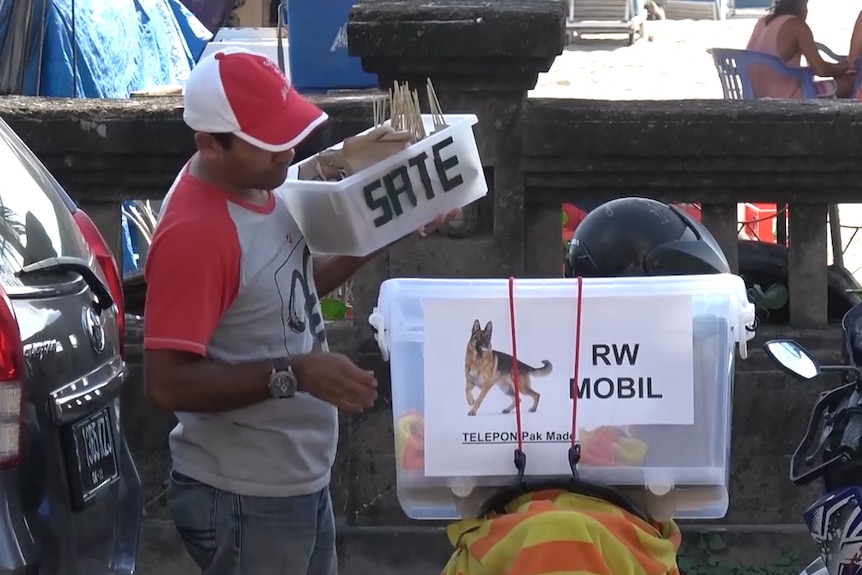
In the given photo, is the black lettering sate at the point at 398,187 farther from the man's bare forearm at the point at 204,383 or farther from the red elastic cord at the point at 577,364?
the red elastic cord at the point at 577,364

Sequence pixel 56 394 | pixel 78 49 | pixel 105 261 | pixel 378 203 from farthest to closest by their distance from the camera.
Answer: pixel 78 49
pixel 105 261
pixel 378 203
pixel 56 394

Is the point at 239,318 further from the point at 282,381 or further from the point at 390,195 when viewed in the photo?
the point at 390,195

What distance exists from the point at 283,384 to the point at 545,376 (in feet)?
1.95

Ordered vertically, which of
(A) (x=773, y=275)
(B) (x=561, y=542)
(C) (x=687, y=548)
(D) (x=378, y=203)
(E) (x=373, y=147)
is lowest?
(C) (x=687, y=548)

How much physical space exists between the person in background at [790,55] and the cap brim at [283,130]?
21.7 feet

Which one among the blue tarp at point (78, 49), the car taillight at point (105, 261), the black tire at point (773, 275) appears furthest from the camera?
the blue tarp at point (78, 49)

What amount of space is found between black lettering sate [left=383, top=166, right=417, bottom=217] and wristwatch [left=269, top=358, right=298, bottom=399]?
44 centimetres

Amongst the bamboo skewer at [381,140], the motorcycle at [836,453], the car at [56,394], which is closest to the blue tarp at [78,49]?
the car at [56,394]

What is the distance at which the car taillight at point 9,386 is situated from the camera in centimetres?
248

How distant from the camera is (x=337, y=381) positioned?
2635 mm

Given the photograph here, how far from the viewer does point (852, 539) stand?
2.63 meters

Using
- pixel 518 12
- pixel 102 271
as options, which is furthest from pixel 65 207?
pixel 518 12

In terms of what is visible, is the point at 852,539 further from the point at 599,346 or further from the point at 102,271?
the point at 102,271

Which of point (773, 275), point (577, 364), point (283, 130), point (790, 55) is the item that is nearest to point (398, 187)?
point (283, 130)
